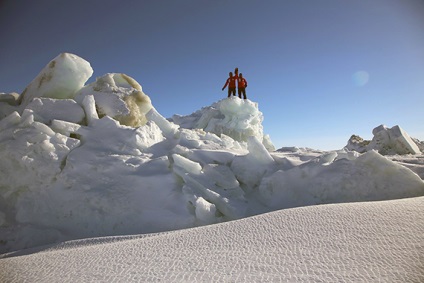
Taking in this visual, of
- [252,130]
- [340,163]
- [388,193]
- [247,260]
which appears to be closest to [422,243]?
[247,260]

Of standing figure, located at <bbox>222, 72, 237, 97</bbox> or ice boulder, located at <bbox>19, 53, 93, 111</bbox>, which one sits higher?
standing figure, located at <bbox>222, 72, 237, 97</bbox>

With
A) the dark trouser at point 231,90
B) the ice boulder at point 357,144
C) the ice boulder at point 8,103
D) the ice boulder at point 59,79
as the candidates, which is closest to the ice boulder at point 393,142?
the ice boulder at point 357,144

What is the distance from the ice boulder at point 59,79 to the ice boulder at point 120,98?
0.21m

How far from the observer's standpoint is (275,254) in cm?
144

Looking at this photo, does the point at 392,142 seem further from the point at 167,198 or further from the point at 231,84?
the point at 167,198

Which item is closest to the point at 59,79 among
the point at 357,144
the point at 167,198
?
the point at 167,198

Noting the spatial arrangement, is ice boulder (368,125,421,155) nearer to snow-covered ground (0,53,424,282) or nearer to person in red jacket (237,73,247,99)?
person in red jacket (237,73,247,99)

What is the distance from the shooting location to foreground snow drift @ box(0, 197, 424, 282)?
1.22 metres

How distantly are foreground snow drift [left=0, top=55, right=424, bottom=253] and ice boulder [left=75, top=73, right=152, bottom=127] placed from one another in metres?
0.31

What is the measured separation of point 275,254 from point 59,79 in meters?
4.56

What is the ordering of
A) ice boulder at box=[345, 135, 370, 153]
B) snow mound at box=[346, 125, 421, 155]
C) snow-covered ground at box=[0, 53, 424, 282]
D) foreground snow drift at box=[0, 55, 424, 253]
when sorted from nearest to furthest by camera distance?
snow-covered ground at box=[0, 53, 424, 282]
foreground snow drift at box=[0, 55, 424, 253]
snow mound at box=[346, 125, 421, 155]
ice boulder at box=[345, 135, 370, 153]

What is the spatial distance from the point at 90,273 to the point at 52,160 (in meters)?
2.39

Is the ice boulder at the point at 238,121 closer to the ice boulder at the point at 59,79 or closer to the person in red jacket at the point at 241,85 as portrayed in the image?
the person in red jacket at the point at 241,85

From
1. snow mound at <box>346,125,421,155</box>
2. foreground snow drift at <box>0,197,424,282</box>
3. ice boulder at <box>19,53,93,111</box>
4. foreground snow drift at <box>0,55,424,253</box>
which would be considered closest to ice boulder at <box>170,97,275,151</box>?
snow mound at <box>346,125,421,155</box>
